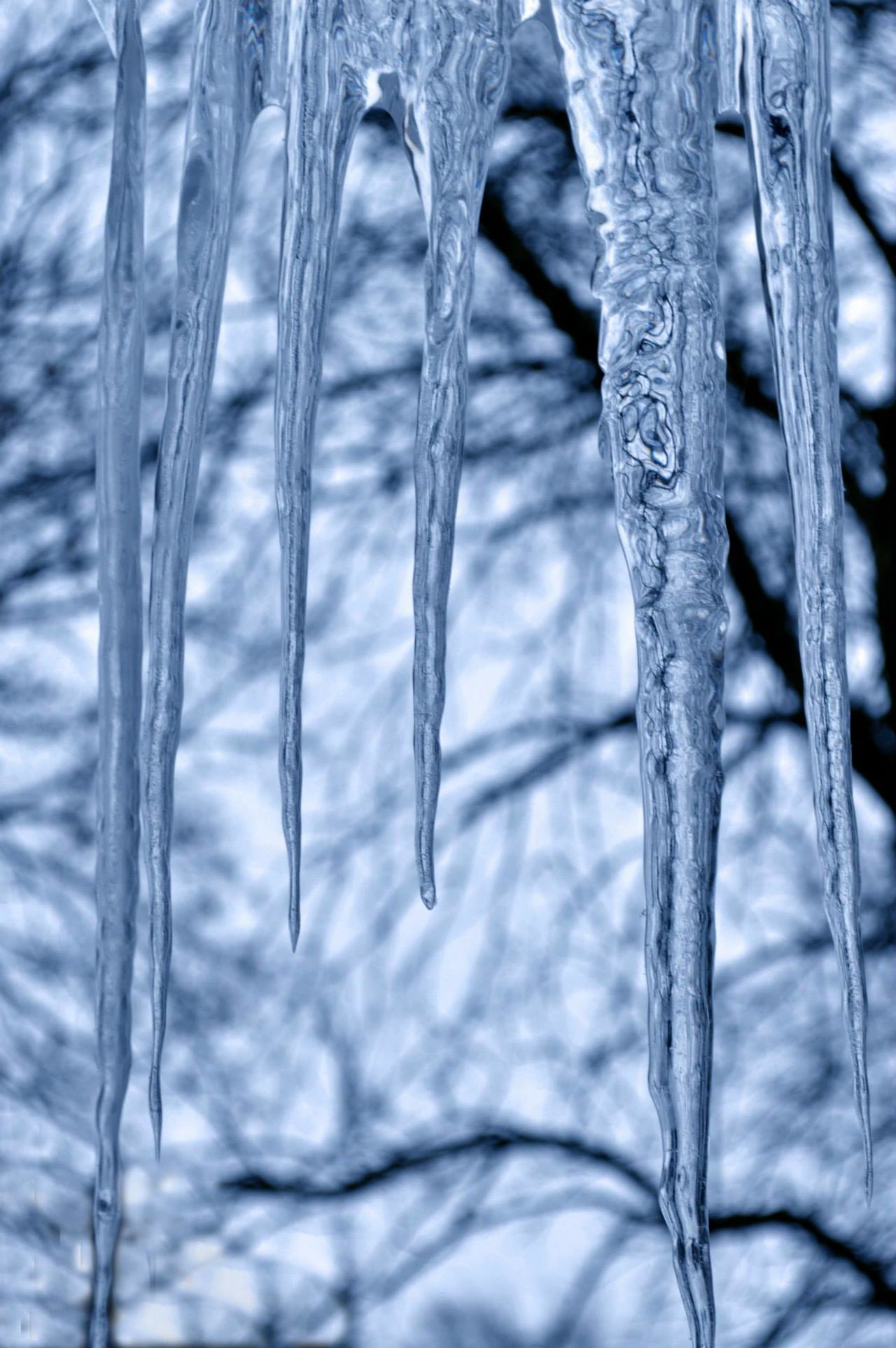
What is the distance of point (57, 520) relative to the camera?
1.98 m

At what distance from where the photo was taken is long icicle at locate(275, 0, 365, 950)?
1.61 ft

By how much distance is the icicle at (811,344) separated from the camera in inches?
17.5

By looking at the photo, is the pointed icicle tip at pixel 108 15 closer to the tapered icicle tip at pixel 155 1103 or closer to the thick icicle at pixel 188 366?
the thick icicle at pixel 188 366

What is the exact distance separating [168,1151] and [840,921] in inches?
66.8

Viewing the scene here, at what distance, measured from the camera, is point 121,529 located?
1.80 feet

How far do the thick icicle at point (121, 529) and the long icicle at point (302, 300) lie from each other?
0.26 feet

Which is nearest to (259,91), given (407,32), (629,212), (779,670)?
(407,32)

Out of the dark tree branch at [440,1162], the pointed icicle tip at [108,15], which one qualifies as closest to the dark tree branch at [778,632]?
the dark tree branch at [440,1162]

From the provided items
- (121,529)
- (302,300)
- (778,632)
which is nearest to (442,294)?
(302,300)

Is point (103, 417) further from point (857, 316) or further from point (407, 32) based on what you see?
point (857, 316)

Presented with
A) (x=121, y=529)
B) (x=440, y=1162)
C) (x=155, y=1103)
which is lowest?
(x=440, y=1162)

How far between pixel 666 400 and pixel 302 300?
0.14 meters

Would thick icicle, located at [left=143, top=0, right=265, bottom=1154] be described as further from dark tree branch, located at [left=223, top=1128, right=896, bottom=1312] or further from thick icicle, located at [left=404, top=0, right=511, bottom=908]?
dark tree branch, located at [left=223, top=1128, right=896, bottom=1312]

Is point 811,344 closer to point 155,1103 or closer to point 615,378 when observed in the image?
point 615,378
